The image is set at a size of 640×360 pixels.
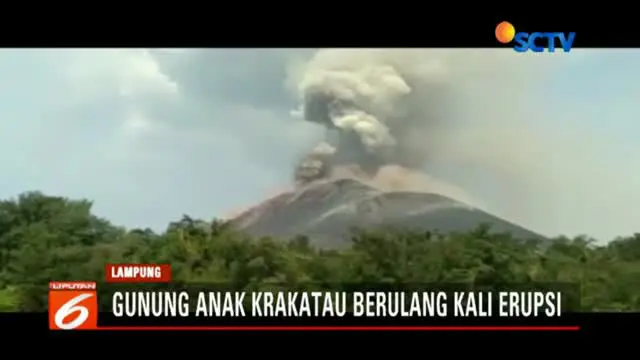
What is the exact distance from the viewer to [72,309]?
3758 millimetres

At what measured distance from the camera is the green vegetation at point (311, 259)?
12.3 feet

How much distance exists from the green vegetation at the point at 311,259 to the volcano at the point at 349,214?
34mm

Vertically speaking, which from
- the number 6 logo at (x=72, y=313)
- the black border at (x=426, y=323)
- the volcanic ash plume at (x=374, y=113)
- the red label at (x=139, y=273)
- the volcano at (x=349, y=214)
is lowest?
the black border at (x=426, y=323)

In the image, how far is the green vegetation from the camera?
3.76 meters

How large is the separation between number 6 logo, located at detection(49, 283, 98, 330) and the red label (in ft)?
0.30

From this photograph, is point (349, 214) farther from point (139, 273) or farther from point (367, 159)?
point (139, 273)

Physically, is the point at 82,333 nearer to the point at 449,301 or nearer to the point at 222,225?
the point at 222,225

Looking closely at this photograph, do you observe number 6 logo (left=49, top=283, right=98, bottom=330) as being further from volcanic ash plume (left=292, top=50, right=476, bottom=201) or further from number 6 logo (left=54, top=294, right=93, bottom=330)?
volcanic ash plume (left=292, top=50, right=476, bottom=201)

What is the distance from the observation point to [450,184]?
3.77 metres
